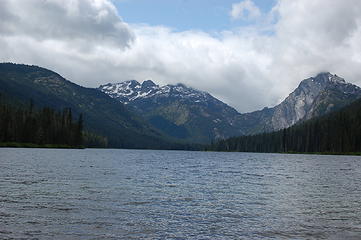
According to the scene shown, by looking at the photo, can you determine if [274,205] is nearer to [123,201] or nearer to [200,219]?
[200,219]

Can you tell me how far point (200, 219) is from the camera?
28875 mm

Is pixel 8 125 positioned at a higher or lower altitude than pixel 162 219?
higher

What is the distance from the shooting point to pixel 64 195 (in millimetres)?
38500

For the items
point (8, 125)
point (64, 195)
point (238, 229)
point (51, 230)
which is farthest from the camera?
point (8, 125)

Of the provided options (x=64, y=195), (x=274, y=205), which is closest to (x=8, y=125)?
(x=64, y=195)

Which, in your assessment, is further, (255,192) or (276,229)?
(255,192)

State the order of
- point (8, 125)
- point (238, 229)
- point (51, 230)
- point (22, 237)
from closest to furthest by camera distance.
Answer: point (22, 237) → point (51, 230) → point (238, 229) → point (8, 125)

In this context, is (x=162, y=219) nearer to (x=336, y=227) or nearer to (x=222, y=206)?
(x=222, y=206)

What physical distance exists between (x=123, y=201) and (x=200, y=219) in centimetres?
1014

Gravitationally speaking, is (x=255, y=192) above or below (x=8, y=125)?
below

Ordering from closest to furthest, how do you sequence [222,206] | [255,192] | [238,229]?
[238,229] → [222,206] → [255,192]

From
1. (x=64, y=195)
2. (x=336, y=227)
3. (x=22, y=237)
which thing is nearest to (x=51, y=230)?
(x=22, y=237)

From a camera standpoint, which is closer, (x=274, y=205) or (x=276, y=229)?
(x=276, y=229)

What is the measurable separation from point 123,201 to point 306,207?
58.7 feet
